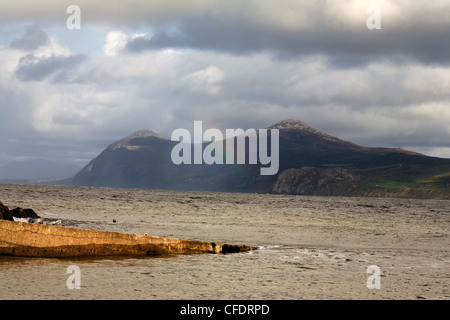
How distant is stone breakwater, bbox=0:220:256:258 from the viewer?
1922 centimetres

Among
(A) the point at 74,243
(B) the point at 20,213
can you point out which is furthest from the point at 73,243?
(B) the point at 20,213

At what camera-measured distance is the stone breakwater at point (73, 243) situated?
1922 cm

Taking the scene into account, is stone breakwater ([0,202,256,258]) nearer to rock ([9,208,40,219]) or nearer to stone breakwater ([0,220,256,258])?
stone breakwater ([0,220,256,258])

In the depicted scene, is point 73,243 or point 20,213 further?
point 20,213

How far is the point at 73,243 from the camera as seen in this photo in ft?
66.9

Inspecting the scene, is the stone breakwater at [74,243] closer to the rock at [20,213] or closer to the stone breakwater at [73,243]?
the stone breakwater at [73,243]

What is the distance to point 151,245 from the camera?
22344 millimetres

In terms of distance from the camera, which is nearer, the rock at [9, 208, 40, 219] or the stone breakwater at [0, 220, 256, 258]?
the stone breakwater at [0, 220, 256, 258]

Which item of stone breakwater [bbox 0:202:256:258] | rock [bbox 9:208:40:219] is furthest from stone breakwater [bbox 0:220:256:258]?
rock [bbox 9:208:40:219]

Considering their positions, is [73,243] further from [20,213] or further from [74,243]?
[20,213]

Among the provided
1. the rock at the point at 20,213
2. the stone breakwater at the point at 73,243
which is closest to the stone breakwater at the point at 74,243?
the stone breakwater at the point at 73,243
